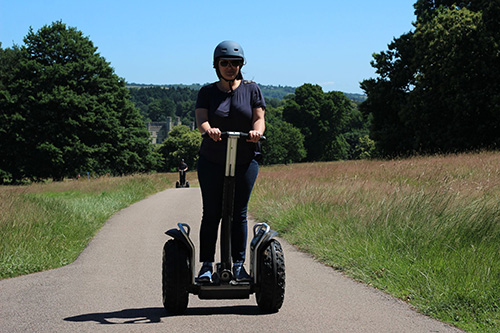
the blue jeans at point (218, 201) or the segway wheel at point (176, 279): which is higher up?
the blue jeans at point (218, 201)

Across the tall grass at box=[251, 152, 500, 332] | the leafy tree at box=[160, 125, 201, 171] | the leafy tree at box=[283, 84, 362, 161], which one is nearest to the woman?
the tall grass at box=[251, 152, 500, 332]

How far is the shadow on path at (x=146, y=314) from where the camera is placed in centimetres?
459

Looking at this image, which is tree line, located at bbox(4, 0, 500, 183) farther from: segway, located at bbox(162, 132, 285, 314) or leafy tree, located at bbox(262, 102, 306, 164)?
leafy tree, located at bbox(262, 102, 306, 164)

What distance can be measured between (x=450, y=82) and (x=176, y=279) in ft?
99.0

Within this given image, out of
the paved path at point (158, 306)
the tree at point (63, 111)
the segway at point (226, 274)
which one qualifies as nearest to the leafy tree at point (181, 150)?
the tree at point (63, 111)

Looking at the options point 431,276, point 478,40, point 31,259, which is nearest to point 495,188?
point 431,276

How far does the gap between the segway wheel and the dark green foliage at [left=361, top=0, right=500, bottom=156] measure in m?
24.4

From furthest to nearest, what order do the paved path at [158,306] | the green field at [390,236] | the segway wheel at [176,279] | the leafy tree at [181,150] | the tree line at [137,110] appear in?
1. the leafy tree at [181,150]
2. the tree line at [137,110]
3. the green field at [390,236]
4. the segway wheel at [176,279]
5. the paved path at [158,306]

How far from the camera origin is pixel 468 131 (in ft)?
108

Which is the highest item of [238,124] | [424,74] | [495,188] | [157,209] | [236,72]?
[424,74]

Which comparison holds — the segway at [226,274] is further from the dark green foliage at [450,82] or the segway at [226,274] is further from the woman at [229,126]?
the dark green foliage at [450,82]

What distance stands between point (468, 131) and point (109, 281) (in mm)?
30136

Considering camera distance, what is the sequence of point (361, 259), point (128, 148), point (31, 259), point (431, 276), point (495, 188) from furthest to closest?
point (128, 148) < point (495, 188) < point (31, 259) < point (361, 259) < point (431, 276)

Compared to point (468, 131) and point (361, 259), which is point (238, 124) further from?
point (468, 131)
